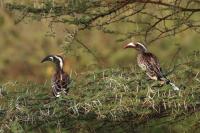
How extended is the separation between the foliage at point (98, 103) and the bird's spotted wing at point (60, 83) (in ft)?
0.32

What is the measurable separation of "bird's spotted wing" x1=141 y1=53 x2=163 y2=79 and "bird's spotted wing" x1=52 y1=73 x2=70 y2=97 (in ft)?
2.08

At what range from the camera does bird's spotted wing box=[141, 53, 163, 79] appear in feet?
19.5

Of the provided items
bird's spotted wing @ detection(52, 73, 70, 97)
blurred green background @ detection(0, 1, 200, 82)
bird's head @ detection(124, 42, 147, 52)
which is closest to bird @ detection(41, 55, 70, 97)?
bird's spotted wing @ detection(52, 73, 70, 97)

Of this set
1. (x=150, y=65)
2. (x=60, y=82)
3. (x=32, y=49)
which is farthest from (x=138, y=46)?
(x=32, y=49)

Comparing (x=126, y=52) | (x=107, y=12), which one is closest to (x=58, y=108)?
(x=107, y=12)

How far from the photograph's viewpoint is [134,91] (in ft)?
16.9

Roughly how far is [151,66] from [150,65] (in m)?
0.07

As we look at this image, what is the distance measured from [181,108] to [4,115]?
1161mm

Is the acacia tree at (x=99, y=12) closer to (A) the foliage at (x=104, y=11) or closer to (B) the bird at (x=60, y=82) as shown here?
(A) the foliage at (x=104, y=11)

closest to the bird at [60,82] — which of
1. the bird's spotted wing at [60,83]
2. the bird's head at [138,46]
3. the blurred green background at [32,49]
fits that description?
the bird's spotted wing at [60,83]

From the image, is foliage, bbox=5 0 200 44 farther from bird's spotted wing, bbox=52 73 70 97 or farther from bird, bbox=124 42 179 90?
bird's spotted wing, bbox=52 73 70 97

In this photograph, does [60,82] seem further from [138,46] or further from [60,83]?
[138,46]

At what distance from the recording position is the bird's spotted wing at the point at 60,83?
5.64 m

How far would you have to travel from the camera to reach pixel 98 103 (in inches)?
194
